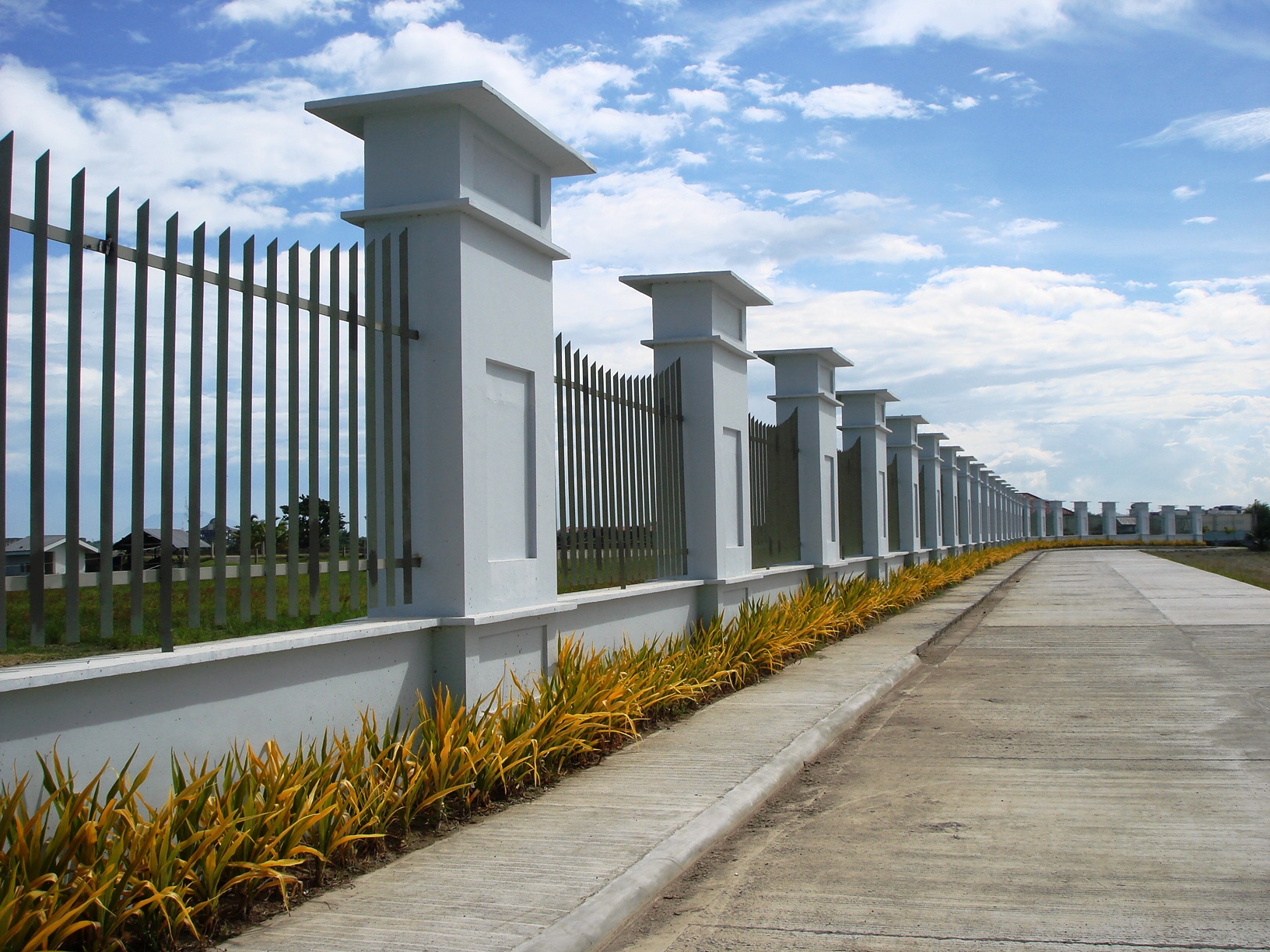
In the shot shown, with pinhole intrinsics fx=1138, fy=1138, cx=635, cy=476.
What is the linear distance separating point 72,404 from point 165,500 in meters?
0.62

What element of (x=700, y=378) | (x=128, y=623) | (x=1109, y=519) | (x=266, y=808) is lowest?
(x=266, y=808)

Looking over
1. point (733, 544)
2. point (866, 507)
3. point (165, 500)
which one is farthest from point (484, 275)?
point (866, 507)

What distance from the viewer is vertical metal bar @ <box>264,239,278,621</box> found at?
571 cm

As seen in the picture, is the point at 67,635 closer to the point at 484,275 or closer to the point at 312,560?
the point at 312,560

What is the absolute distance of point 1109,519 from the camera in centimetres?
8556

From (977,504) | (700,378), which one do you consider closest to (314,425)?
(700,378)

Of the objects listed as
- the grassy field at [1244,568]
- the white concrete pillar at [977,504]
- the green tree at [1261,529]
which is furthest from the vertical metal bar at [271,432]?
the green tree at [1261,529]

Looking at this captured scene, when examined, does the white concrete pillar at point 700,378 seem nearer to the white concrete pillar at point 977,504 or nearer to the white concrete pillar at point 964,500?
the white concrete pillar at point 964,500

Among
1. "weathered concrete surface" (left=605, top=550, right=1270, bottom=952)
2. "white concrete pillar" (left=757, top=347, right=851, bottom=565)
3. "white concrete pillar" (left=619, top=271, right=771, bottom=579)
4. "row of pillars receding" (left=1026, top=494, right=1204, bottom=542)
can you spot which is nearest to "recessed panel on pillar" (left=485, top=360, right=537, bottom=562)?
"weathered concrete surface" (left=605, top=550, right=1270, bottom=952)

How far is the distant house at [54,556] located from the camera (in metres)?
4.53

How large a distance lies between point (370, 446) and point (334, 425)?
365 millimetres

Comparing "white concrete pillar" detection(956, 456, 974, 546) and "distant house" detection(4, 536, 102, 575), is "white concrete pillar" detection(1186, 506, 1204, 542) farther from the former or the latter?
"distant house" detection(4, 536, 102, 575)

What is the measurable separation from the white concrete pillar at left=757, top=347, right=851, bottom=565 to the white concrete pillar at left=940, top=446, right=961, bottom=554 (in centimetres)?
1747

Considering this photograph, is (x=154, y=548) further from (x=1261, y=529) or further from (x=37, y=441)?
(x=1261, y=529)
